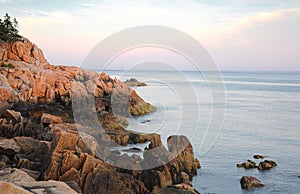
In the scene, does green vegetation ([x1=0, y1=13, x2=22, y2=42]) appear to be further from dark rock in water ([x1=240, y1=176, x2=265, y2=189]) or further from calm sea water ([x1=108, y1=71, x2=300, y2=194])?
dark rock in water ([x1=240, y1=176, x2=265, y2=189])

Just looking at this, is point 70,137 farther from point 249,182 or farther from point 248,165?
point 248,165

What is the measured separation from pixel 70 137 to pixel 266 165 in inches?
669

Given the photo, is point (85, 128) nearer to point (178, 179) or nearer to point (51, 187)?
point (178, 179)

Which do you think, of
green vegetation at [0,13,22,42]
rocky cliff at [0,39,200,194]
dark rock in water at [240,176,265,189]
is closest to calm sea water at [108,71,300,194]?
dark rock in water at [240,176,265,189]

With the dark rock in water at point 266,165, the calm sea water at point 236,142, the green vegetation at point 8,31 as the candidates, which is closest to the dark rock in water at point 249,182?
the calm sea water at point 236,142

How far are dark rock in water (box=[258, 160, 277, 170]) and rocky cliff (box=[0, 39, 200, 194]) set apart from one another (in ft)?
17.2

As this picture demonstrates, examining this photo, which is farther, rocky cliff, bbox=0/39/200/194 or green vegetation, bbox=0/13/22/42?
green vegetation, bbox=0/13/22/42

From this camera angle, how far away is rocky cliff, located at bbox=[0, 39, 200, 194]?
1717 centimetres

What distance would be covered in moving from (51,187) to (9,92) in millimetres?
36768

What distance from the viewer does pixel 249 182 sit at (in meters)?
24.1

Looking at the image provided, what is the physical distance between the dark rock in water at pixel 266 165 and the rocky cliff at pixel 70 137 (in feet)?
17.2

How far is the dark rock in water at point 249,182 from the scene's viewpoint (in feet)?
78.6

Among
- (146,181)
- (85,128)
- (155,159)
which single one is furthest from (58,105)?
(146,181)

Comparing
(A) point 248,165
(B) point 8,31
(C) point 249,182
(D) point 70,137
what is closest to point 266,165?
(A) point 248,165
